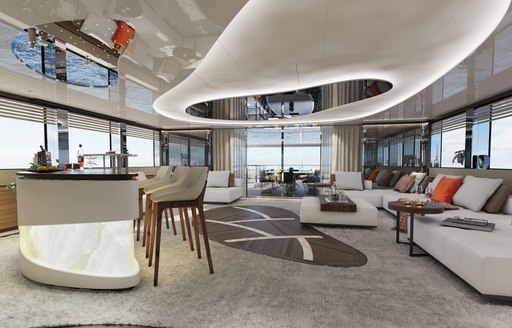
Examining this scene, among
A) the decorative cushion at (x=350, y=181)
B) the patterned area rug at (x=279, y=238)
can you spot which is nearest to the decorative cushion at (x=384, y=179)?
the decorative cushion at (x=350, y=181)

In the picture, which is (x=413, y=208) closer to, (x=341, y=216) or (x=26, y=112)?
(x=341, y=216)

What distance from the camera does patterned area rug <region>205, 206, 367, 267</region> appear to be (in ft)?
10.1

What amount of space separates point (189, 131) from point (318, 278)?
7.41 m

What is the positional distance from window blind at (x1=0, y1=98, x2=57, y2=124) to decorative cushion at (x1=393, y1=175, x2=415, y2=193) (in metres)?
7.96

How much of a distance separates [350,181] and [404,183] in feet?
4.25

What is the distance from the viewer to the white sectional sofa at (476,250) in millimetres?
2035

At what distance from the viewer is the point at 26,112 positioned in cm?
477

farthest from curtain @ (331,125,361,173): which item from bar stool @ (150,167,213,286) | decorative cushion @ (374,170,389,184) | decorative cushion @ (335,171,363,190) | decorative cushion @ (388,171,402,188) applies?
bar stool @ (150,167,213,286)

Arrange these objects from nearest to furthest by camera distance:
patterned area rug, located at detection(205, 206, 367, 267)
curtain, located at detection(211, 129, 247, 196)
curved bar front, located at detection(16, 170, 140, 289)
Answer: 1. curved bar front, located at detection(16, 170, 140, 289)
2. patterned area rug, located at detection(205, 206, 367, 267)
3. curtain, located at detection(211, 129, 247, 196)

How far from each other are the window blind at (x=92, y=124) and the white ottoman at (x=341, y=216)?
17.7ft

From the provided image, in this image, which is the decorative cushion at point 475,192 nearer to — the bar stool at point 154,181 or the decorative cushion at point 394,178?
the decorative cushion at point 394,178

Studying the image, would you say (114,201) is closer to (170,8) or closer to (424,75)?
(170,8)

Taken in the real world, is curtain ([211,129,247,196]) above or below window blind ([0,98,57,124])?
below

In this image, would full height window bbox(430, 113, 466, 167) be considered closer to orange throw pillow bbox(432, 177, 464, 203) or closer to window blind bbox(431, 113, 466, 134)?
window blind bbox(431, 113, 466, 134)
